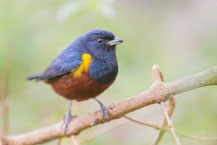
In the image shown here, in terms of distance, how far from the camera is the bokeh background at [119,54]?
3922 mm

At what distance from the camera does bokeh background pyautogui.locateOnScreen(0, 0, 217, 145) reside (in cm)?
392

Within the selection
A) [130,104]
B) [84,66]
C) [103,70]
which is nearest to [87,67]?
[84,66]

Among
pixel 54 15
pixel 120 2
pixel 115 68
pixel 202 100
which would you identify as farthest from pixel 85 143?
pixel 120 2

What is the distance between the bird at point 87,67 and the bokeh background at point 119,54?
0.28 m

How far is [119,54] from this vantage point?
5.46 metres

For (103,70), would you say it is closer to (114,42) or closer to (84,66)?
(84,66)

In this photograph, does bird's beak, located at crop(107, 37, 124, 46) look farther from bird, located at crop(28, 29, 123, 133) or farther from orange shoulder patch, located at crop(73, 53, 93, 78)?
orange shoulder patch, located at crop(73, 53, 93, 78)

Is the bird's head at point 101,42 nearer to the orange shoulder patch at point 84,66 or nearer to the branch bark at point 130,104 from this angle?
the orange shoulder patch at point 84,66

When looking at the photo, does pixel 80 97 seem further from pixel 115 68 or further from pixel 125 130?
pixel 125 130

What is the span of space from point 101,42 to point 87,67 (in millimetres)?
417

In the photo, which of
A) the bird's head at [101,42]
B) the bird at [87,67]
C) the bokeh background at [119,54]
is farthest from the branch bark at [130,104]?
the bird's head at [101,42]

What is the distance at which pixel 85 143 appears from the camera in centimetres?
425

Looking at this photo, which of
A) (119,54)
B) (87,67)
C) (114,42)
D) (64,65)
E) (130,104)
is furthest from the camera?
(119,54)

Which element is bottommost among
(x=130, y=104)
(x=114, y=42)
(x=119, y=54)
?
(x=119, y=54)
